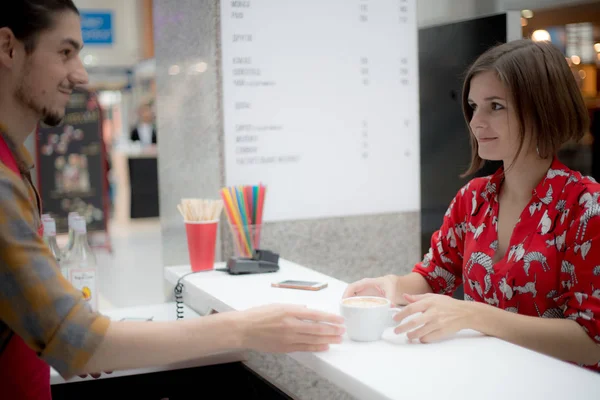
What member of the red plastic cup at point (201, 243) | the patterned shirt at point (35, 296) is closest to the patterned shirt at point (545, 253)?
the red plastic cup at point (201, 243)

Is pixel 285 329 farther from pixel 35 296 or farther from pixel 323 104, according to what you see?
pixel 323 104

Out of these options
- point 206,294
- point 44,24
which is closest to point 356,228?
point 206,294

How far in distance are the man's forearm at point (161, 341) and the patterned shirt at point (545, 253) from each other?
2.56 ft

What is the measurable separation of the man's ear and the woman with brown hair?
88 cm

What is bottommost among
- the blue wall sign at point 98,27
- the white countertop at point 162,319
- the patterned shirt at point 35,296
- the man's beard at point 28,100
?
the white countertop at point 162,319

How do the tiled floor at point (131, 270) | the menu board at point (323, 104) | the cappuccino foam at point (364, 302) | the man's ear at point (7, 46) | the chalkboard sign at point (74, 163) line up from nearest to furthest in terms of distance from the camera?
1. the man's ear at point (7, 46)
2. the cappuccino foam at point (364, 302)
3. the menu board at point (323, 104)
4. the tiled floor at point (131, 270)
5. the chalkboard sign at point (74, 163)

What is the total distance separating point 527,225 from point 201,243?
1.08 meters

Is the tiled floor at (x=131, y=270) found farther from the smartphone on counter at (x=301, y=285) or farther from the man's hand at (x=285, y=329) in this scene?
the man's hand at (x=285, y=329)

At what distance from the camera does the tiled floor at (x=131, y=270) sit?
515cm

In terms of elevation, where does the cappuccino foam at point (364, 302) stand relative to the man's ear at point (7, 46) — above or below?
below

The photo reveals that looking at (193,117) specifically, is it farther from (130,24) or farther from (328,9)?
(130,24)

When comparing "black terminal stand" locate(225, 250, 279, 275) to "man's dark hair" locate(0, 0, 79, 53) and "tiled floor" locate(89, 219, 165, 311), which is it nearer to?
"man's dark hair" locate(0, 0, 79, 53)

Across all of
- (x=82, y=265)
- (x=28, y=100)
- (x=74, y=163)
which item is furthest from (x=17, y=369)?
(x=74, y=163)

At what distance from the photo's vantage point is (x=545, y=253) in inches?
63.2
